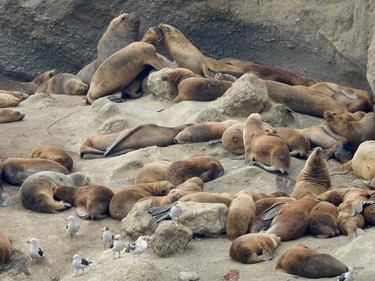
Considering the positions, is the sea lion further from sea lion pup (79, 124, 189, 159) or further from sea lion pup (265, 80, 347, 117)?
sea lion pup (79, 124, 189, 159)

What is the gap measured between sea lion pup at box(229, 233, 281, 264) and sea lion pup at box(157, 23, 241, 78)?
723 centimetres

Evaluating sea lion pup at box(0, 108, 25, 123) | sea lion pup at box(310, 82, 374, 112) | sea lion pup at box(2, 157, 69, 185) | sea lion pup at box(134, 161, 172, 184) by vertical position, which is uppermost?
sea lion pup at box(134, 161, 172, 184)

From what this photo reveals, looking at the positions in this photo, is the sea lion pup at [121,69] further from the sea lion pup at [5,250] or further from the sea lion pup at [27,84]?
the sea lion pup at [5,250]

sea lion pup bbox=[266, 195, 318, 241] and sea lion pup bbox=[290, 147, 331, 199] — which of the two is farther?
sea lion pup bbox=[290, 147, 331, 199]

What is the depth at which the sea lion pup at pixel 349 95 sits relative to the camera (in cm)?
1525

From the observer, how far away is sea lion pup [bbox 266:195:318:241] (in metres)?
9.98

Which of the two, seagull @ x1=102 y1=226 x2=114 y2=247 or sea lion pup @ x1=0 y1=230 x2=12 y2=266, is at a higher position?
seagull @ x1=102 y1=226 x2=114 y2=247

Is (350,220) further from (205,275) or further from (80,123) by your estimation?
(80,123)

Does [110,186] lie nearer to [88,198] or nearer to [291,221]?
[88,198]

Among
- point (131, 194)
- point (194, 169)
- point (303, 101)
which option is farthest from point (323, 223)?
point (303, 101)

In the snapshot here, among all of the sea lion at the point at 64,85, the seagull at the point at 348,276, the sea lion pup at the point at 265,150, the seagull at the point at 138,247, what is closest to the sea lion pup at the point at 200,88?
the sea lion pup at the point at 265,150

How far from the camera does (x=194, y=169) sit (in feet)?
39.8

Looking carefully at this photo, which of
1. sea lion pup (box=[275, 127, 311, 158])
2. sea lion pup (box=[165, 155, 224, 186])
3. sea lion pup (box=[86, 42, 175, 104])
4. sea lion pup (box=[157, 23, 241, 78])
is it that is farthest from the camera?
sea lion pup (box=[157, 23, 241, 78])

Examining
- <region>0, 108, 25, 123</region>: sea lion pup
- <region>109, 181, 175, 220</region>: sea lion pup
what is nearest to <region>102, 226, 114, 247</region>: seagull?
<region>109, 181, 175, 220</region>: sea lion pup
